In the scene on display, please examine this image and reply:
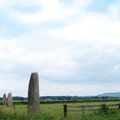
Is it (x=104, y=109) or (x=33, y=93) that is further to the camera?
(x=33, y=93)

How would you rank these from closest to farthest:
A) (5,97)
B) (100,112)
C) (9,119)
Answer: (9,119) < (100,112) < (5,97)

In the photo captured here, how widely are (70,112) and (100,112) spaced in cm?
405

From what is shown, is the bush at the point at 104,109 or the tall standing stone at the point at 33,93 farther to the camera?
the tall standing stone at the point at 33,93

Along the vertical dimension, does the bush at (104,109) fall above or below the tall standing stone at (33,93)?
below

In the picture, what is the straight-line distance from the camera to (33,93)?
3391 centimetres

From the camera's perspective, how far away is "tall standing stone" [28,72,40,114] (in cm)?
3341

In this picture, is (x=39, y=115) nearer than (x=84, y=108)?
Yes

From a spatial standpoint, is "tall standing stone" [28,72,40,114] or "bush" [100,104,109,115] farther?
"tall standing stone" [28,72,40,114]

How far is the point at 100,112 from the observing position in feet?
106

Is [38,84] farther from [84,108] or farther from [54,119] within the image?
[54,119]

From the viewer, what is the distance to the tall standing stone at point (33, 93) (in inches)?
1315

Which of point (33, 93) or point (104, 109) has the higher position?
point (33, 93)

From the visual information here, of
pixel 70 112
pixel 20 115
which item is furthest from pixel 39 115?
pixel 70 112

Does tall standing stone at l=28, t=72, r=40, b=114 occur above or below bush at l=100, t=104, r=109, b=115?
above
